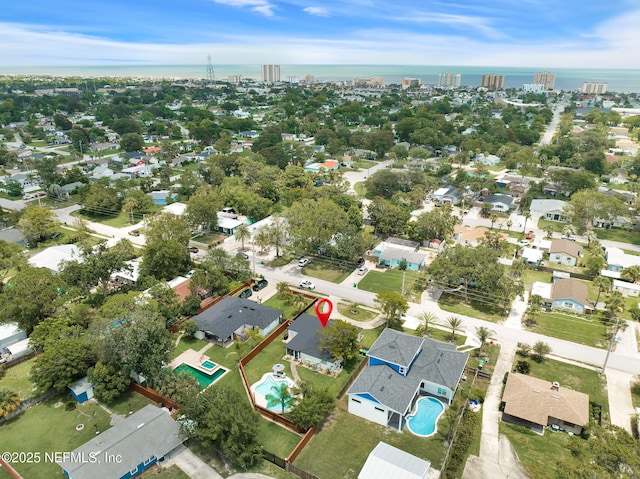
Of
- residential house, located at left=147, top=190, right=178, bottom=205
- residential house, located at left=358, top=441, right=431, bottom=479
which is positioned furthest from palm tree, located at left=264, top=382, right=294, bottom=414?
residential house, located at left=147, top=190, right=178, bottom=205

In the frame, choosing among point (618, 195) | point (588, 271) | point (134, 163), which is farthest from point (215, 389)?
point (134, 163)

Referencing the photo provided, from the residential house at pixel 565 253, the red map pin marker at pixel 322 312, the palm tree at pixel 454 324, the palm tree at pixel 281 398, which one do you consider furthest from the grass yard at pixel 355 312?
the residential house at pixel 565 253

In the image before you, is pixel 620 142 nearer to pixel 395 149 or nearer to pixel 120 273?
pixel 395 149

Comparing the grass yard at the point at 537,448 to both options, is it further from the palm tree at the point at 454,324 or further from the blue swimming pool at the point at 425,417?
the palm tree at the point at 454,324

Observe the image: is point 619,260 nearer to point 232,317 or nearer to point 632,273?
point 632,273

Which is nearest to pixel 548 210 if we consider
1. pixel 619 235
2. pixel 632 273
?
pixel 619 235

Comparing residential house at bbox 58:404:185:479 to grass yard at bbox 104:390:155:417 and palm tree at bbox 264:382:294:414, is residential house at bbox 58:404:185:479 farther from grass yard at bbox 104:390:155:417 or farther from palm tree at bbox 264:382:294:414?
palm tree at bbox 264:382:294:414
